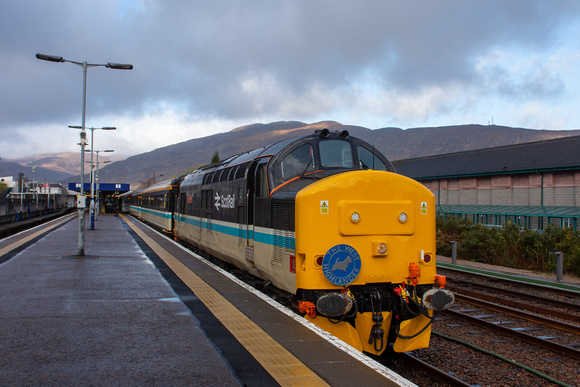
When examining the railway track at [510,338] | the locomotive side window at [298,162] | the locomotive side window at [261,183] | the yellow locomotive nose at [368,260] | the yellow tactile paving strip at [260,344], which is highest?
the locomotive side window at [298,162]

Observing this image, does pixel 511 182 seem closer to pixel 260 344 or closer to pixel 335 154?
pixel 335 154

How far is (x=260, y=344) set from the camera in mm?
6184

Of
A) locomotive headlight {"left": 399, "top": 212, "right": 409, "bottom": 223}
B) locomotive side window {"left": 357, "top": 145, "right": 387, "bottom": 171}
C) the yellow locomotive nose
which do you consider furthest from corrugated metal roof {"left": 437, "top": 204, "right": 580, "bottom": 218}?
locomotive headlight {"left": 399, "top": 212, "right": 409, "bottom": 223}

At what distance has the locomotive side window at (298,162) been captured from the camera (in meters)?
8.18

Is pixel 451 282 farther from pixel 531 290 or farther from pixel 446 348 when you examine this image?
pixel 446 348

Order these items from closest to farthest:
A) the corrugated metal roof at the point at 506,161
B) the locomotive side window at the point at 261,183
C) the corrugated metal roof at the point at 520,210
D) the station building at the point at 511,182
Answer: the locomotive side window at the point at 261,183 < the corrugated metal roof at the point at 520,210 < the station building at the point at 511,182 < the corrugated metal roof at the point at 506,161

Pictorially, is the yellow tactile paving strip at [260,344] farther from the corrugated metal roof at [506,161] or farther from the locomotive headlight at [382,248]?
the corrugated metal roof at [506,161]

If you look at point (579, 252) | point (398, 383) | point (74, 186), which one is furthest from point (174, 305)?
point (74, 186)

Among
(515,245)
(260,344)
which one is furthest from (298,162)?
(515,245)

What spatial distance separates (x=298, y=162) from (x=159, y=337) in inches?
145

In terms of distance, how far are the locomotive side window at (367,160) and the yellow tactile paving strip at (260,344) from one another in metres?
3.50

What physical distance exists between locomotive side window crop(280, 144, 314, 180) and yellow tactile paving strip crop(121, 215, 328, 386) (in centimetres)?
255

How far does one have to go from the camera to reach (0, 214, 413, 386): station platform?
199 inches

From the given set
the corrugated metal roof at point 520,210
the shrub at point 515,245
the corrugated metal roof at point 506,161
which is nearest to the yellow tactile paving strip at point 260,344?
the shrub at point 515,245
